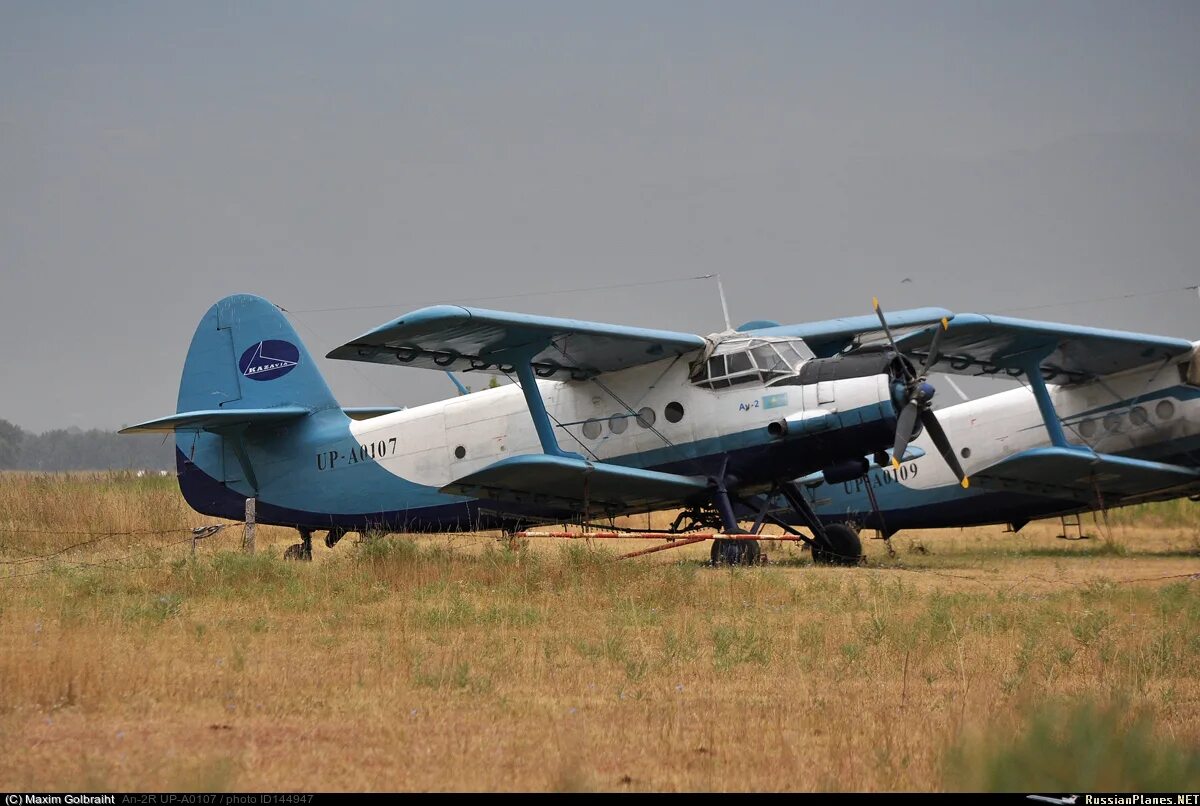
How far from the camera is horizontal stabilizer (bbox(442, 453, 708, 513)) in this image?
16.5m

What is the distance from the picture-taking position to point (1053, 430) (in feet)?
66.1

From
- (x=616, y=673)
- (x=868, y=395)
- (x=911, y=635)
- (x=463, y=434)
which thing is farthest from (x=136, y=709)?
(x=463, y=434)

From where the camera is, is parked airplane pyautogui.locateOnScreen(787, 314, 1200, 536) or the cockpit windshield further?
parked airplane pyautogui.locateOnScreen(787, 314, 1200, 536)

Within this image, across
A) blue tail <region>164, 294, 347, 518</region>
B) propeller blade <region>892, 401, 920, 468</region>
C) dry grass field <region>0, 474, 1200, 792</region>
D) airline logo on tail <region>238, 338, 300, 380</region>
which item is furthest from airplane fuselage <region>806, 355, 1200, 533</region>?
airline logo on tail <region>238, 338, 300, 380</region>

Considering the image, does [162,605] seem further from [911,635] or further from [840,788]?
[840,788]

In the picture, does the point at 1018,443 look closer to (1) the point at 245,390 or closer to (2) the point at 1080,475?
(2) the point at 1080,475

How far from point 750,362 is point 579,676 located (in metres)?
9.46

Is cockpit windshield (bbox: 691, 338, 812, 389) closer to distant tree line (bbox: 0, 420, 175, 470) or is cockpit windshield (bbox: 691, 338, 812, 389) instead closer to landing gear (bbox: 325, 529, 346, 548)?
landing gear (bbox: 325, 529, 346, 548)

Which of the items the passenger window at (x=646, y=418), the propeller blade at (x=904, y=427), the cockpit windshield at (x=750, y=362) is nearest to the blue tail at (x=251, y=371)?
the passenger window at (x=646, y=418)

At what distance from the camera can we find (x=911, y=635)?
991 cm

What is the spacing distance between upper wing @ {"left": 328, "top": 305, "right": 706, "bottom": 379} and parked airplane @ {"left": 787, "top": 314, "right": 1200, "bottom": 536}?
427 centimetres
